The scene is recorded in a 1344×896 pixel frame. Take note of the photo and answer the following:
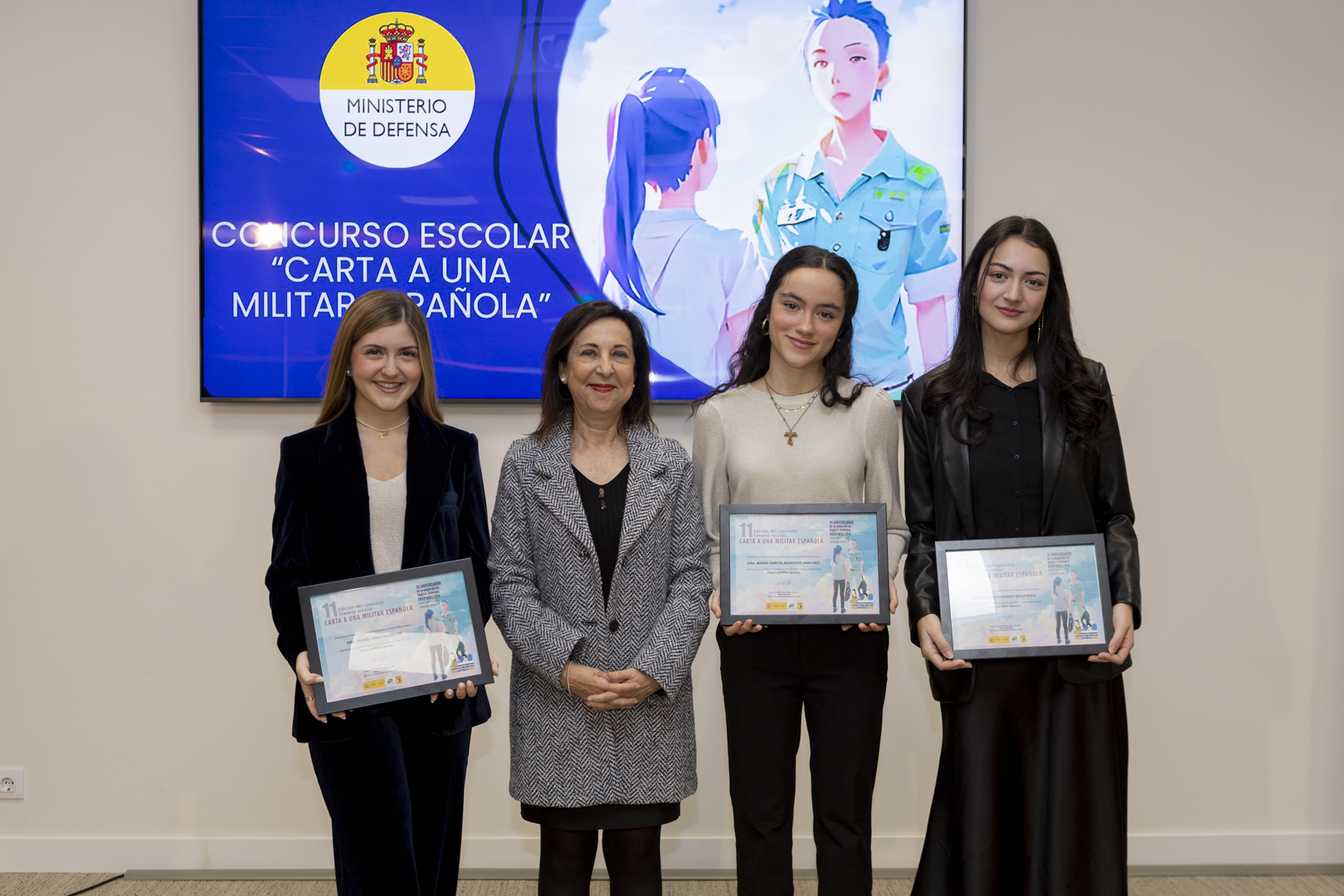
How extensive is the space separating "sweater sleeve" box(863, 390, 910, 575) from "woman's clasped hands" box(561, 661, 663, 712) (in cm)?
65

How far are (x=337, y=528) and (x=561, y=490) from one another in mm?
485

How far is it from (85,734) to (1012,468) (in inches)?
121

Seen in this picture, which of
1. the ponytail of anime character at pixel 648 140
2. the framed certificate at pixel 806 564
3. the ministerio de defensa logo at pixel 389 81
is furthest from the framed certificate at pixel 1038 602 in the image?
the ministerio de defensa logo at pixel 389 81

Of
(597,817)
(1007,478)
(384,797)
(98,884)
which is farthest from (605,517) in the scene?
(98,884)

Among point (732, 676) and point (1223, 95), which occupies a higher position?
point (1223, 95)

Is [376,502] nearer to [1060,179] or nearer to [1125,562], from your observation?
[1125,562]

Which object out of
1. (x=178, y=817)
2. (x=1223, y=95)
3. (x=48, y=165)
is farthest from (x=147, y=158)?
(x=1223, y=95)

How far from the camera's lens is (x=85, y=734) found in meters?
3.05

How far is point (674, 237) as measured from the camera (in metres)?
2.98

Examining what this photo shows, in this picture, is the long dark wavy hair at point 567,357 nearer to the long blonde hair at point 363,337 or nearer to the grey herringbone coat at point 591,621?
the grey herringbone coat at point 591,621

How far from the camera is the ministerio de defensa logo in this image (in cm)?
293

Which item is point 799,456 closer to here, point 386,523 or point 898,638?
point 386,523

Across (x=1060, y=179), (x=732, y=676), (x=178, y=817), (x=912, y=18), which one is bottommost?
(x=178, y=817)

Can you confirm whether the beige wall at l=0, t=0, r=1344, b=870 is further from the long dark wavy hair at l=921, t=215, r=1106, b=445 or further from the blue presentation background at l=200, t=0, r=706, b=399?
the long dark wavy hair at l=921, t=215, r=1106, b=445
